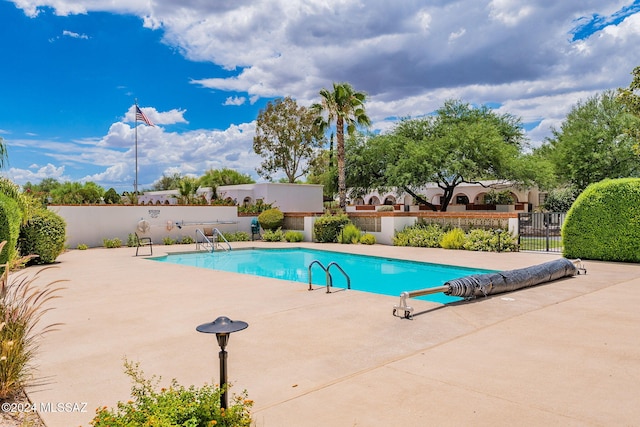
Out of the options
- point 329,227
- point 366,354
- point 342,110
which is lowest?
point 366,354

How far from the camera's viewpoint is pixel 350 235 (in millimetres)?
20406

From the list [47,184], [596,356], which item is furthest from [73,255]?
[47,184]

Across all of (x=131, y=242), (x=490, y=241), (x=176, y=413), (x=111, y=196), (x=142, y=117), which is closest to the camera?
(x=176, y=413)

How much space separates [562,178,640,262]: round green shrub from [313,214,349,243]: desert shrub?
998cm

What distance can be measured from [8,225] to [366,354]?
10.8 meters


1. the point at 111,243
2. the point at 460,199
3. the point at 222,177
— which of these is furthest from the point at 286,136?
the point at 111,243

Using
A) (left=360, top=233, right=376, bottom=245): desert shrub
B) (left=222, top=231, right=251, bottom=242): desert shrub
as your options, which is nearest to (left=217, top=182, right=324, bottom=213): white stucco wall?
(left=222, top=231, right=251, bottom=242): desert shrub

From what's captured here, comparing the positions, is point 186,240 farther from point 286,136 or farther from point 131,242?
point 286,136

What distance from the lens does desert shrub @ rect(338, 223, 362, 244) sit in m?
20.3

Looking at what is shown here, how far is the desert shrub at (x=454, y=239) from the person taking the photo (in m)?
17.0

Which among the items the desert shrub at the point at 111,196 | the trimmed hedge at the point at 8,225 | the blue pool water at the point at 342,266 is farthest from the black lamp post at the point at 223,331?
the desert shrub at the point at 111,196

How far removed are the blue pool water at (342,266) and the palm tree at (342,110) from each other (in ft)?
20.0

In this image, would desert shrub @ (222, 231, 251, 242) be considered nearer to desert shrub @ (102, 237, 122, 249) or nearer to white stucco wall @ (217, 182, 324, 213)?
desert shrub @ (102, 237, 122, 249)

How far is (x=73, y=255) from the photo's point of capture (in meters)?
16.3
